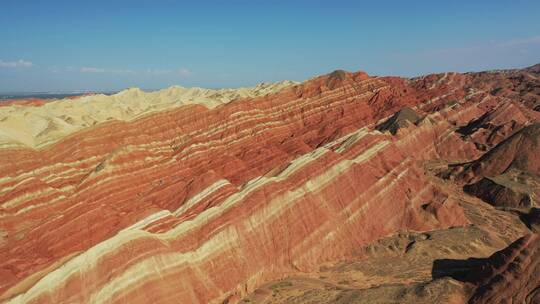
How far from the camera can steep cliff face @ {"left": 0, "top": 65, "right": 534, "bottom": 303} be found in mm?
25812

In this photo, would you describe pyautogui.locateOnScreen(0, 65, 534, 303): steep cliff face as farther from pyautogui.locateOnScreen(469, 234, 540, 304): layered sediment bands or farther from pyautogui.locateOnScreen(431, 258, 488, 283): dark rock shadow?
pyautogui.locateOnScreen(469, 234, 540, 304): layered sediment bands

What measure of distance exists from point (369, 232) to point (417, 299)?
13.1m

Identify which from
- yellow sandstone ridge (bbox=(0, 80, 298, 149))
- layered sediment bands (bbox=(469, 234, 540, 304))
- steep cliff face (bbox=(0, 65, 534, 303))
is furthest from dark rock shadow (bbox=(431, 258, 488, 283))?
yellow sandstone ridge (bbox=(0, 80, 298, 149))

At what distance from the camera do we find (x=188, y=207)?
34250 mm

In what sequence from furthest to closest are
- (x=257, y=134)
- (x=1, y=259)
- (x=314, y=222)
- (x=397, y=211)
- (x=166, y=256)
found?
(x=257, y=134)
(x=397, y=211)
(x=314, y=222)
(x=1, y=259)
(x=166, y=256)

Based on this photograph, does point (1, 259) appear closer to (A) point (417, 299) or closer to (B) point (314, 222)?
(B) point (314, 222)

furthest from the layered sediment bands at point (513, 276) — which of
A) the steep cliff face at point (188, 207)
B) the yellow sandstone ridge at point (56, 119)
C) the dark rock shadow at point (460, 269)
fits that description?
the yellow sandstone ridge at point (56, 119)

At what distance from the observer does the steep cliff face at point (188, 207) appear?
2581 centimetres

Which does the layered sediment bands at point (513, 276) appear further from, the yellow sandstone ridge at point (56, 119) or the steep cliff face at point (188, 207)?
the yellow sandstone ridge at point (56, 119)

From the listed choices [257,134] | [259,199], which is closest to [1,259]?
[259,199]

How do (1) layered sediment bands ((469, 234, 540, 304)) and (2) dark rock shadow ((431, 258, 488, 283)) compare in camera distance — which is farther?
(2) dark rock shadow ((431, 258, 488, 283))

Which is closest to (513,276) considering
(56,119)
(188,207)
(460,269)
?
(460,269)

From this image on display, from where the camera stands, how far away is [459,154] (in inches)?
3162

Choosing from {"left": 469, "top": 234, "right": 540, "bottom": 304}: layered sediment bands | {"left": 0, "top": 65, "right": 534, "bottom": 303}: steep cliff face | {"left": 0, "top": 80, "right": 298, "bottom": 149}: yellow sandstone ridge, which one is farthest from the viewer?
{"left": 0, "top": 80, "right": 298, "bottom": 149}: yellow sandstone ridge
